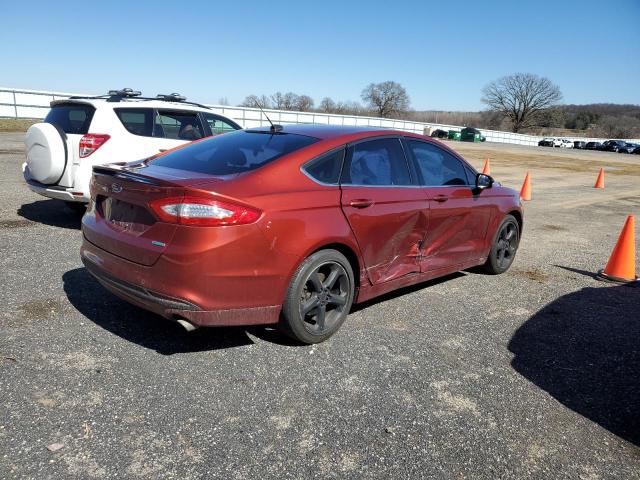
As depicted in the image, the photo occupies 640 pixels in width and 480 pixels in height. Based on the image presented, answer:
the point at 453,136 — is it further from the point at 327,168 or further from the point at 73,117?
the point at 327,168

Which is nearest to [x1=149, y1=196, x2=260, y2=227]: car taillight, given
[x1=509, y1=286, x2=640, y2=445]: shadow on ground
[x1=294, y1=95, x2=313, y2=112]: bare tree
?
[x1=509, y1=286, x2=640, y2=445]: shadow on ground

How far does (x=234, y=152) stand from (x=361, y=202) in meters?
1.07

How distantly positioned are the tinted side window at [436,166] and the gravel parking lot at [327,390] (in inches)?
45.5

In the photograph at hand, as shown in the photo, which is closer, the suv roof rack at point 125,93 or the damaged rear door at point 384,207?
the damaged rear door at point 384,207

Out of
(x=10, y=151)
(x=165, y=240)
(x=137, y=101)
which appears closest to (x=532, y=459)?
(x=165, y=240)

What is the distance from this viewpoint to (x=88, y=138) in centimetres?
630

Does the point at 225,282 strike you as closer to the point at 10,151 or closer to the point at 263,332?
the point at 263,332

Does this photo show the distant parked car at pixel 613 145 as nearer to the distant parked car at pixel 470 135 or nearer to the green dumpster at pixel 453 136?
the distant parked car at pixel 470 135

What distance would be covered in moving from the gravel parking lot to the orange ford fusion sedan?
39 centimetres

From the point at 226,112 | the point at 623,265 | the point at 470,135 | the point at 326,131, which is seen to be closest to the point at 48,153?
the point at 326,131

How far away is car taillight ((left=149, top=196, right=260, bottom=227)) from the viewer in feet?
10.1

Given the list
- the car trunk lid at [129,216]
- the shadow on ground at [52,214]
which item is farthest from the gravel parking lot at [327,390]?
the shadow on ground at [52,214]

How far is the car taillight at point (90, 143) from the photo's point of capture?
626 cm

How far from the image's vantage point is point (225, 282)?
3.14 metres
